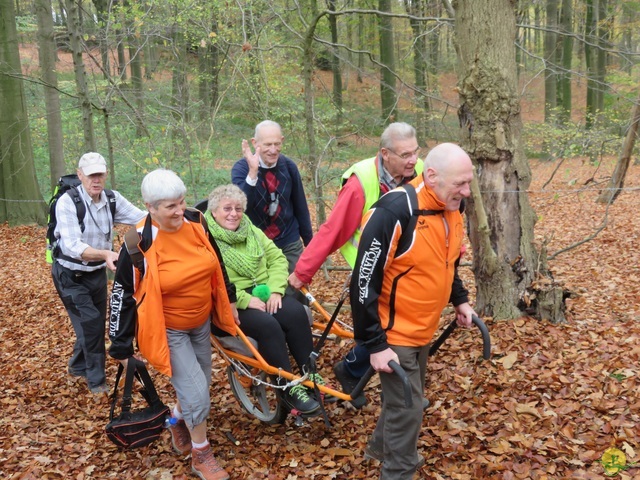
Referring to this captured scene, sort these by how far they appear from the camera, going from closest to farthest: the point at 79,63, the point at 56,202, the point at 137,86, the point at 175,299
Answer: the point at 175,299
the point at 56,202
the point at 79,63
the point at 137,86

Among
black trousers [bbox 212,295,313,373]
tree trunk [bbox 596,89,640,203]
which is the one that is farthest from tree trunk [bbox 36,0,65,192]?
tree trunk [bbox 596,89,640,203]

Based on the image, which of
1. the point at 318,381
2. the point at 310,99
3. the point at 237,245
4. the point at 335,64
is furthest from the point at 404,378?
the point at 335,64

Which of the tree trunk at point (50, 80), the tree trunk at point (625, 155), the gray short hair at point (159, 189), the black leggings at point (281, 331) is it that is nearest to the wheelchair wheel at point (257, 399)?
the black leggings at point (281, 331)

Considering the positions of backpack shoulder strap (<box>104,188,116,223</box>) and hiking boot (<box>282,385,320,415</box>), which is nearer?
hiking boot (<box>282,385,320,415</box>)

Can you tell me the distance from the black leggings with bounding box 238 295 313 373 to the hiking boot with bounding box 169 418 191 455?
0.85 m

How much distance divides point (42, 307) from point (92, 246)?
13.2 ft

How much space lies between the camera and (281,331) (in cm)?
416

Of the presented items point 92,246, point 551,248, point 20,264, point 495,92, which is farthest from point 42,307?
point 551,248

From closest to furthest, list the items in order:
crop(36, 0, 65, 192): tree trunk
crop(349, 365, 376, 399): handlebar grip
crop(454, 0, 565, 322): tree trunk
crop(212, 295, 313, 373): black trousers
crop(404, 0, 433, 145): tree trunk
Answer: crop(349, 365, 376, 399): handlebar grip < crop(212, 295, 313, 373): black trousers < crop(454, 0, 565, 322): tree trunk < crop(404, 0, 433, 145): tree trunk < crop(36, 0, 65, 192): tree trunk

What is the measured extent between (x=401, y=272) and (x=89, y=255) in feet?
9.96

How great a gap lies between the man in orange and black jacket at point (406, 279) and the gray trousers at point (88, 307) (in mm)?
Answer: 3251

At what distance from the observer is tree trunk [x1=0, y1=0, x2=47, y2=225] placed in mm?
13148

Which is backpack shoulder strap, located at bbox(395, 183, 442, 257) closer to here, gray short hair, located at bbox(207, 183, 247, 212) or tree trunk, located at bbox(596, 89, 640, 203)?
gray short hair, located at bbox(207, 183, 247, 212)

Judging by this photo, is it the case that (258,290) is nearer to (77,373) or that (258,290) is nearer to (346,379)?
(346,379)
